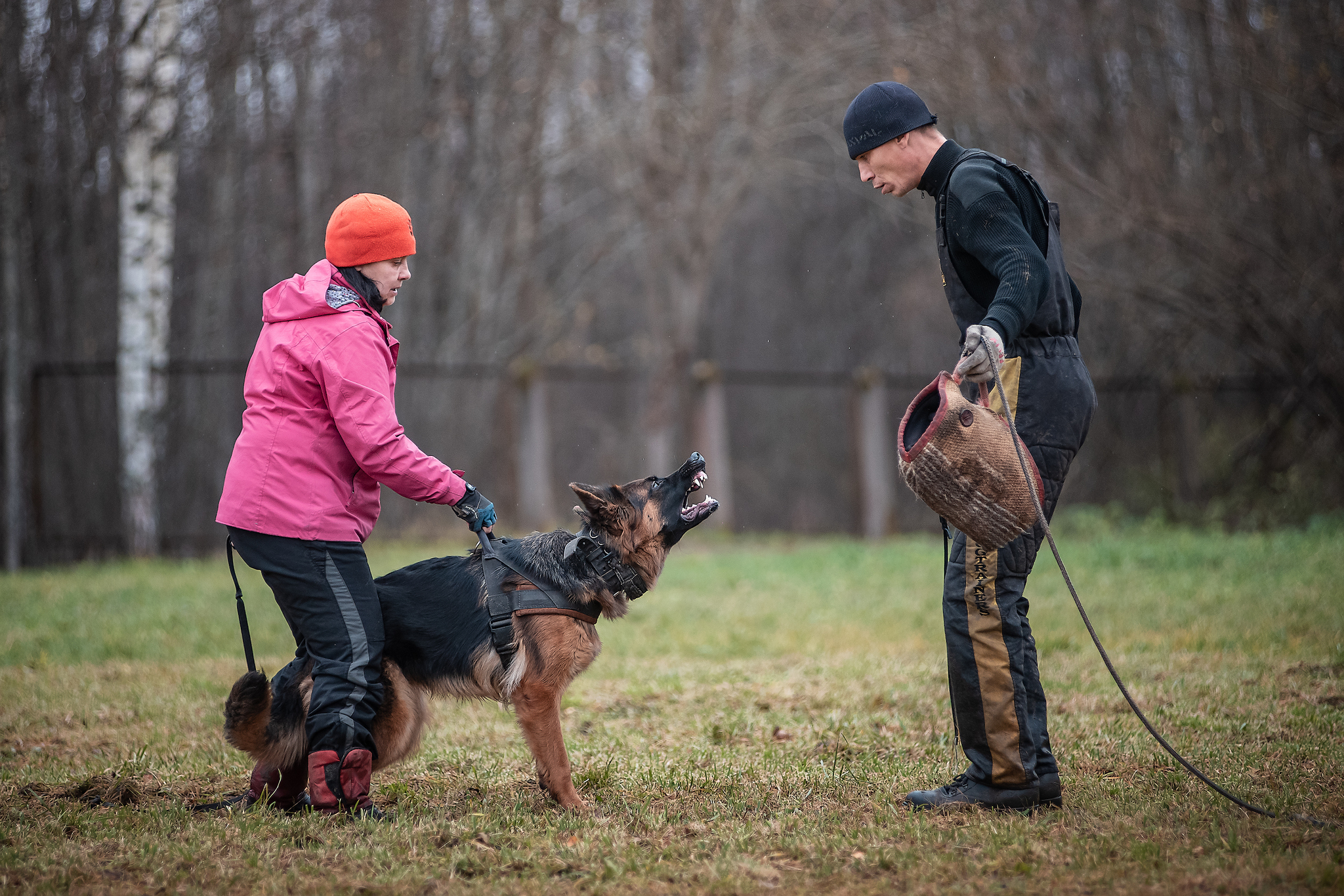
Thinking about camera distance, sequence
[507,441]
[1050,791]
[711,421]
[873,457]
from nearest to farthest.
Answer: [1050,791], [507,441], [873,457], [711,421]

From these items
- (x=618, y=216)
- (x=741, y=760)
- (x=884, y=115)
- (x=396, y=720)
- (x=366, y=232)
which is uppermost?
(x=618, y=216)

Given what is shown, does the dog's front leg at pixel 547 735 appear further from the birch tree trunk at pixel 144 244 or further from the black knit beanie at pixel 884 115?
the birch tree trunk at pixel 144 244

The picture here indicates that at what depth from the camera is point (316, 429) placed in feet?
12.3

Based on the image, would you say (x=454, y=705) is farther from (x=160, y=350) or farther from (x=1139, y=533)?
(x=1139, y=533)

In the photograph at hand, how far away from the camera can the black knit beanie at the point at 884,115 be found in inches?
145

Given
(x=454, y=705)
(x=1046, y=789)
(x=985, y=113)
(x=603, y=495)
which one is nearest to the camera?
(x=1046, y=789)

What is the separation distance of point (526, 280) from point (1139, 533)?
11239 millimetres

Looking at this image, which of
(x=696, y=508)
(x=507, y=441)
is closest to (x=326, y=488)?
(x=696, y=508)

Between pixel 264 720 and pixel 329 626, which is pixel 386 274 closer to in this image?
pixel 329 626

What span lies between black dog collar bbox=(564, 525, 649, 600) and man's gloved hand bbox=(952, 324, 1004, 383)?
1403 mm

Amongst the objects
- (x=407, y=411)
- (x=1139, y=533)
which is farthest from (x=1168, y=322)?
(x=407, y=411)

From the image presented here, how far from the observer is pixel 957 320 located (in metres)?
3.81

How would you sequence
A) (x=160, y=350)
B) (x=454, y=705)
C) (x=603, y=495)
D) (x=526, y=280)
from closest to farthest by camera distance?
(x=603, y=495) → (x=454, y=705) → (x=160, y=350) → (x=526, y=280)

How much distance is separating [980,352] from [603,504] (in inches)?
57.0
